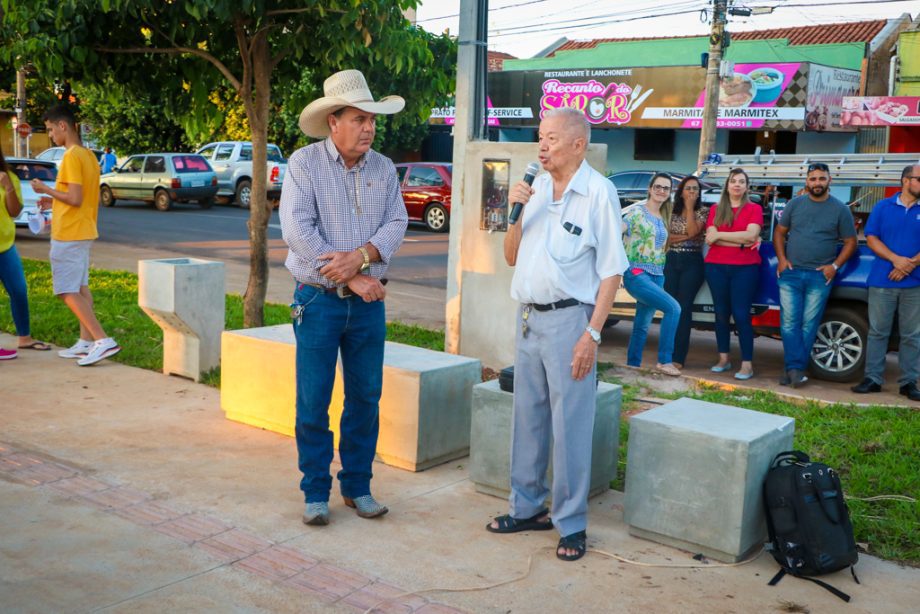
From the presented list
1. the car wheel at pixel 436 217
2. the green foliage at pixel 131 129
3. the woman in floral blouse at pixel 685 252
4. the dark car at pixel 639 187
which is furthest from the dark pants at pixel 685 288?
the green foliage at pixel 131 129

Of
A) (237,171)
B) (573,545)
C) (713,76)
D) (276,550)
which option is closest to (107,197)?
(237,171)

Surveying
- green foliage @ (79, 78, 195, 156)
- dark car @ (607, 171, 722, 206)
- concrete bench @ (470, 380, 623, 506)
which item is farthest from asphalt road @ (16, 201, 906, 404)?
green foliage @ (79, 78, 195, 156)

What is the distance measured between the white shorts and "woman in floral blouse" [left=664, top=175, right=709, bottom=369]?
4.91 meters

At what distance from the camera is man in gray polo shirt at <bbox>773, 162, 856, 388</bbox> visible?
324 inches

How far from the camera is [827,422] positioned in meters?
6.90

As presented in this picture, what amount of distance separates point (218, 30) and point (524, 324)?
17.6ft

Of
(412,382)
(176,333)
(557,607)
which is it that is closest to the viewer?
(557,607)

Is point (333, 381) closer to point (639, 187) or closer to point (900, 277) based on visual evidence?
point (900, 277)

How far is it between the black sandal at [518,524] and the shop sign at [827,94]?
23880 mm

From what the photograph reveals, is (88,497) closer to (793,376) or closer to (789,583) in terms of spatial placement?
(789,583)

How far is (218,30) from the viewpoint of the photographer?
8.73 metres

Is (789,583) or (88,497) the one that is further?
(88,497)

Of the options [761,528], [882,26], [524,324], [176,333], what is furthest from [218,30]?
[882,26]

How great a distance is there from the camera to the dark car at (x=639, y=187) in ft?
41.3
